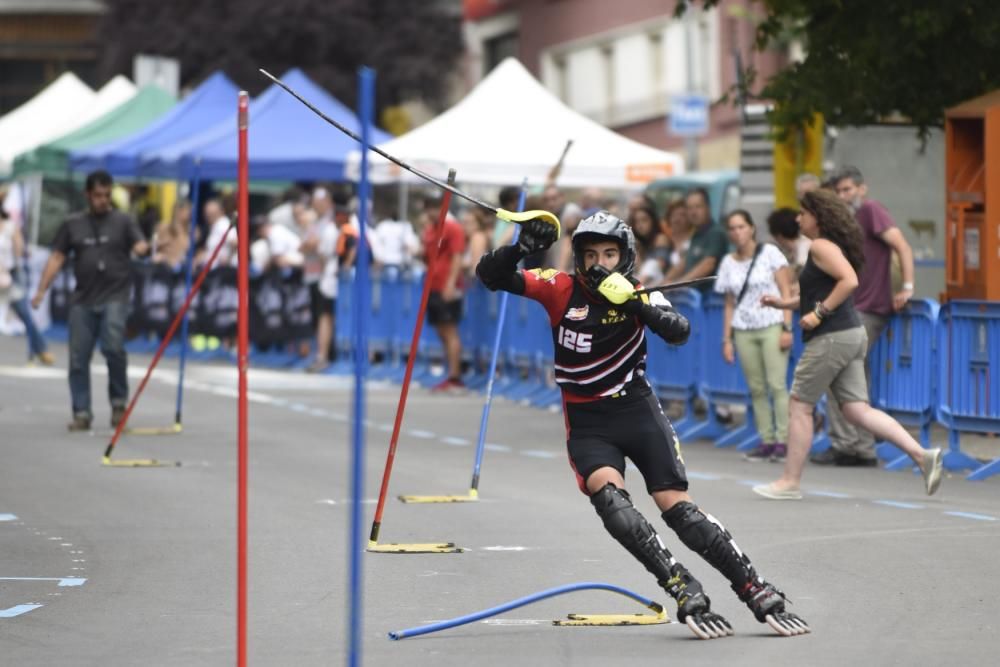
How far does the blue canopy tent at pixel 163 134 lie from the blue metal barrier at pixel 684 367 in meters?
12.8

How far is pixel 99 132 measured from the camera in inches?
1372

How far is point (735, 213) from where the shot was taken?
16.3 m

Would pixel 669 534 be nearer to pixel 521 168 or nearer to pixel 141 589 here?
pixel 141 589

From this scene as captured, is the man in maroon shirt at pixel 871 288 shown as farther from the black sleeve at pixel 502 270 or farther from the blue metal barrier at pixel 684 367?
the black sleeve at pixel 502 270

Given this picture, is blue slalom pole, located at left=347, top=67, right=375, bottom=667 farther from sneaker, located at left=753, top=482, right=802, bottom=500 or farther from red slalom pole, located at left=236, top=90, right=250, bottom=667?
sneaker, located at left=753, top=482, right=802, bottom=500

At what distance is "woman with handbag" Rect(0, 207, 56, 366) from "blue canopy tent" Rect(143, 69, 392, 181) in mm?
2198

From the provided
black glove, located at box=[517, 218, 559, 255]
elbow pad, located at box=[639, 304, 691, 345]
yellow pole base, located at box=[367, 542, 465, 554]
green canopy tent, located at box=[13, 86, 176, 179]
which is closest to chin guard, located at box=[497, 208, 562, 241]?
black glove, located at box=[517, 218, 559, 255]

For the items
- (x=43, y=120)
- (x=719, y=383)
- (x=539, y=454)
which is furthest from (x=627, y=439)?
(x=43, y=120)

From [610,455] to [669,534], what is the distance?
3.28 m

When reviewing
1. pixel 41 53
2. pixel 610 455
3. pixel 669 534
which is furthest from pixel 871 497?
pixel 41 53

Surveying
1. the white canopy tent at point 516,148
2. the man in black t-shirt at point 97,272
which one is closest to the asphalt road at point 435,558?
the man in black t-shirt at point 97,272

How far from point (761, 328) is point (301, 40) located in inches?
1472

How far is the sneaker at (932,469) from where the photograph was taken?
13031 millimetres

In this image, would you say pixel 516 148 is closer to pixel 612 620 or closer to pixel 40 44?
A: pixel 612 620
